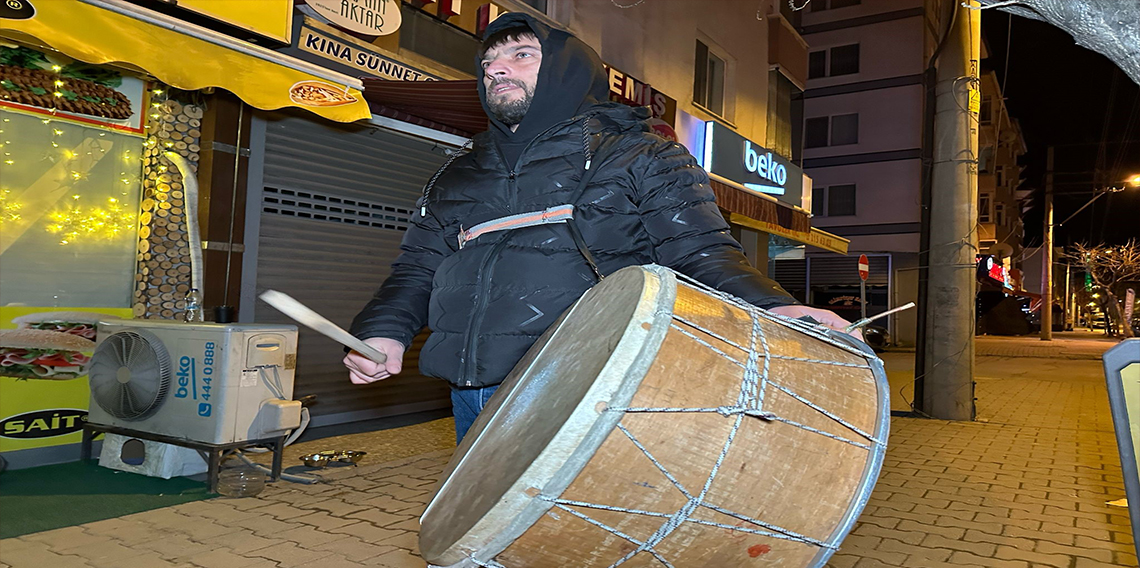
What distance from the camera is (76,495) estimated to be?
4523mm

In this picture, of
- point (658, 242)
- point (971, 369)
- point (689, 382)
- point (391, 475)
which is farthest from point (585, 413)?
point (971, 369)

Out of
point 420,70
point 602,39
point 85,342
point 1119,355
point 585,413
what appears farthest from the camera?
point 602,39

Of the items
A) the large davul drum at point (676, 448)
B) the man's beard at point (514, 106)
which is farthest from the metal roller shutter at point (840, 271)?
the large davul drum at point (676, 448)

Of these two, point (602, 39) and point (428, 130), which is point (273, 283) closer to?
point (428, 130)

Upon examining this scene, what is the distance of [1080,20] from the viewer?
88.9 inches

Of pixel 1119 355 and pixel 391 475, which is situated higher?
pixel 1119 355

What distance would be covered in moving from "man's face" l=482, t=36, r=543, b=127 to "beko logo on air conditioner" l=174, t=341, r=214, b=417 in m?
3.09

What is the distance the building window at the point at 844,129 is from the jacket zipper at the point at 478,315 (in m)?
28.4

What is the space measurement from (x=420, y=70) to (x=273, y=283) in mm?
2376

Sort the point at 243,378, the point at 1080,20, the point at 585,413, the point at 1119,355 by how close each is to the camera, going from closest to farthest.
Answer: the point at 585,413
the point at 1119,355
the point at 1080,20
the point at 243,378

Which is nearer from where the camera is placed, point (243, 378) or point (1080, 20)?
point (1080, 20)

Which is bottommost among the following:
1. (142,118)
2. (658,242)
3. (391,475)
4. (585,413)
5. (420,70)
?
(391,475)

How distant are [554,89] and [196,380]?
11.1ft

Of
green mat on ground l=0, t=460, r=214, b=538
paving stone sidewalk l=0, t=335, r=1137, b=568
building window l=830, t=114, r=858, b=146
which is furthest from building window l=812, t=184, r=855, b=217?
green mat on ground l=0, t=460, r=214, b=538
